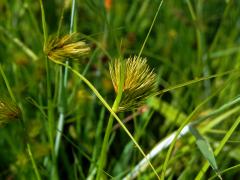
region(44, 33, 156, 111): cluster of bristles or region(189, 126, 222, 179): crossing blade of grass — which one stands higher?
region(44, 33, 156, 111): cluster of bristles

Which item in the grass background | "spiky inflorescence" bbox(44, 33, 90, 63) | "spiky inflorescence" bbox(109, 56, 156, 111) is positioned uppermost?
"spiky inflorescence" bbox(44, 33, 90, 63)

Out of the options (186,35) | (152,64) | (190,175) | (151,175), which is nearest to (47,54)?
(151,175)

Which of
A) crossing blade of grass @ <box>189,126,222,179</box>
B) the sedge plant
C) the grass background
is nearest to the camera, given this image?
the sedge plant

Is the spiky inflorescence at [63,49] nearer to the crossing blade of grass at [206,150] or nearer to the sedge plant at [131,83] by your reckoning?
the sedge plant at [131,83]

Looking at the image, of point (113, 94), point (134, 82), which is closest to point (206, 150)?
point (134, 82)

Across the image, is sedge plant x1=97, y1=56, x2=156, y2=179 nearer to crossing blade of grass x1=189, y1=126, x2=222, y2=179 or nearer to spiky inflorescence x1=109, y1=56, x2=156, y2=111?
spiky inflorescence x1=109, y1=56, x2=156, y2=111

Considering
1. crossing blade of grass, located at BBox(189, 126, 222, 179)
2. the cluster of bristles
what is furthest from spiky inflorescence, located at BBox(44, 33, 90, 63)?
crossing blade of grass, located at BBox(189, 126, 222, 179)

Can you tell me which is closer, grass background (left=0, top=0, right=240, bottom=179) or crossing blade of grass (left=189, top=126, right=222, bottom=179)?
crossing blade of grass (left=189, top=126, right=222, bottom=179)
